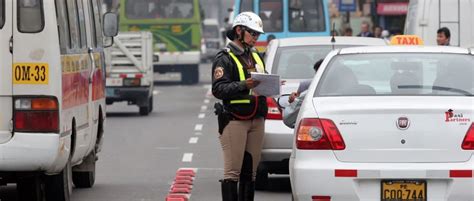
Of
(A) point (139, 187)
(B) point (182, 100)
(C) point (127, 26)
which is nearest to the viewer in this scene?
(A) point (139, 187)

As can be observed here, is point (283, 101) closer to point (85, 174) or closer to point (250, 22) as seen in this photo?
point (250, 22)

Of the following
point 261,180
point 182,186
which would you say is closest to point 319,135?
point 261,180

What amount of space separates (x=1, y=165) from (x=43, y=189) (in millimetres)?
1478

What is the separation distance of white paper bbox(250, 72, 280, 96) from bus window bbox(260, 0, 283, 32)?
73.4 feet

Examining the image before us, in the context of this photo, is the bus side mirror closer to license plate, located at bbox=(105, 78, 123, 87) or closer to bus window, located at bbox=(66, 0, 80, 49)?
bus window, located at bbox=(66, 0, 80, 49)

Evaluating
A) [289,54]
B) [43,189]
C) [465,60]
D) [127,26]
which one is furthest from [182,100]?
[465,60]

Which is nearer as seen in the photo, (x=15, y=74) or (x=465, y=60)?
(x=465, y=60)

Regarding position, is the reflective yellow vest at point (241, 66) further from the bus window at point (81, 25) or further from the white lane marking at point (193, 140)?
the white lane marking at point (193, 140)

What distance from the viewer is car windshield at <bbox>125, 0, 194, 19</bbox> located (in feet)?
137

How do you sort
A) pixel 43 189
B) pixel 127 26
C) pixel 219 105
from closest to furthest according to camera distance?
pixel 219 105
pixel 43 189
pixel 127 26

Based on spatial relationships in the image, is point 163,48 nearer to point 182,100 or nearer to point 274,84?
point 182,100

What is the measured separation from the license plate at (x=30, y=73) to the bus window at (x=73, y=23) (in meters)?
1.05

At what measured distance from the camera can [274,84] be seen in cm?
1071

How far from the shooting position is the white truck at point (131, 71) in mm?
28719
